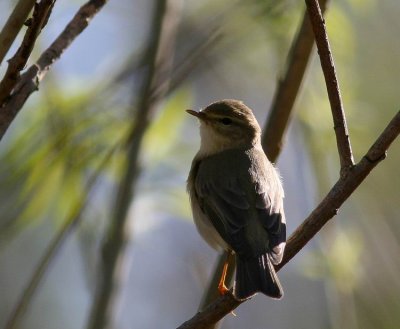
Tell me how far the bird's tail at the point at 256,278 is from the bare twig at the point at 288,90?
2.36 ft

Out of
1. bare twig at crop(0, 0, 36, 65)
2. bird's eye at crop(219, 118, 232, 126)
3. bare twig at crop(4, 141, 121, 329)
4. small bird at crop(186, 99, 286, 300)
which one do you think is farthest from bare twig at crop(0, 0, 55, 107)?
bird's eye at crop(219, 118, 232, 126)

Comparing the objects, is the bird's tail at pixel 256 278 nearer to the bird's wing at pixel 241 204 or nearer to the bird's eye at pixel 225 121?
the bird's wing at pixel 241 204

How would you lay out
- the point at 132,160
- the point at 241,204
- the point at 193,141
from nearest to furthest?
1. the point at 132,160
2. the point at 241,204
3. the point at 193,141

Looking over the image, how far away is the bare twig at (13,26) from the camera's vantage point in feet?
10.3

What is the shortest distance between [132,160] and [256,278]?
96cm

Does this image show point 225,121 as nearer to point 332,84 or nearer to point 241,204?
point 241,204

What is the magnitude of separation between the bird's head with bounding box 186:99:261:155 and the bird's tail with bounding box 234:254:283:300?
1.70 m

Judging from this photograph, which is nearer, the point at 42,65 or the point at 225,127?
the point at 42,65

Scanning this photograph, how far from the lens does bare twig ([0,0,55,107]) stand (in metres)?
3.04

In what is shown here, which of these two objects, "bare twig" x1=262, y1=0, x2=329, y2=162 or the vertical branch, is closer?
the vertical branch

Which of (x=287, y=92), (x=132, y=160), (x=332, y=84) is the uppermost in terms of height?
(x=287, y=92)

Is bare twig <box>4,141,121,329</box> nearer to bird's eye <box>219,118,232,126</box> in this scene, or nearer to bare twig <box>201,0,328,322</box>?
bare twig <box>201,0,328,322</box>

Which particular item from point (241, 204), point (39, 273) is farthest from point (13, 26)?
point (241, 204)

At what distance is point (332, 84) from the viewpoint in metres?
3.66
